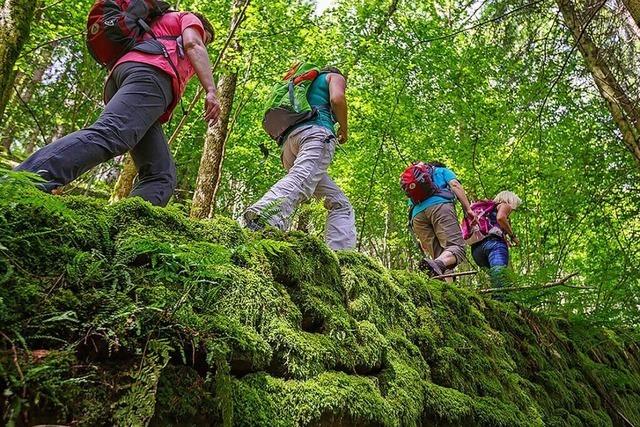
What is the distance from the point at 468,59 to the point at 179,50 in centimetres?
962

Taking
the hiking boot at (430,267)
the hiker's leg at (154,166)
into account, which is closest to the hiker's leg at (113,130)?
the hiker's leg at (154,166)

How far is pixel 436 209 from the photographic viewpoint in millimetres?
6527

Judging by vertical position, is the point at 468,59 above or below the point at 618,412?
above

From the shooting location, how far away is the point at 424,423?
9.70 feet

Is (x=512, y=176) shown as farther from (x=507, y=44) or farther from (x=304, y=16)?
(x=304, y=16)

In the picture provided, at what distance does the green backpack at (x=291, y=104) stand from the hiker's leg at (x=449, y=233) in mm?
2820

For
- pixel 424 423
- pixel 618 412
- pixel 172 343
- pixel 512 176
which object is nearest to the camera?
pixel 172 343

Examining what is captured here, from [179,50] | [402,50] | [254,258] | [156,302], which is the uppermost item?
[402,50]

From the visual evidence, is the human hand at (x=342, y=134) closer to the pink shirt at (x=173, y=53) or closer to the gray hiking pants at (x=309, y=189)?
the gray hiking pants at (x=309, y=189)

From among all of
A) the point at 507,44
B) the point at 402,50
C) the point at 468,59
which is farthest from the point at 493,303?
the point at 402,50

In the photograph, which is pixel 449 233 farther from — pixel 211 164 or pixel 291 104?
pixel 211 164

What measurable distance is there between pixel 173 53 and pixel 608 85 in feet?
16.5

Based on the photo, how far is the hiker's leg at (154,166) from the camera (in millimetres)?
3465

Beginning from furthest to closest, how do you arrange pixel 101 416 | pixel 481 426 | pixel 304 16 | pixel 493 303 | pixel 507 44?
pixel 304 16, pixel 507 44, pixel 493 303, pixel 481 426, pixel 101 416
